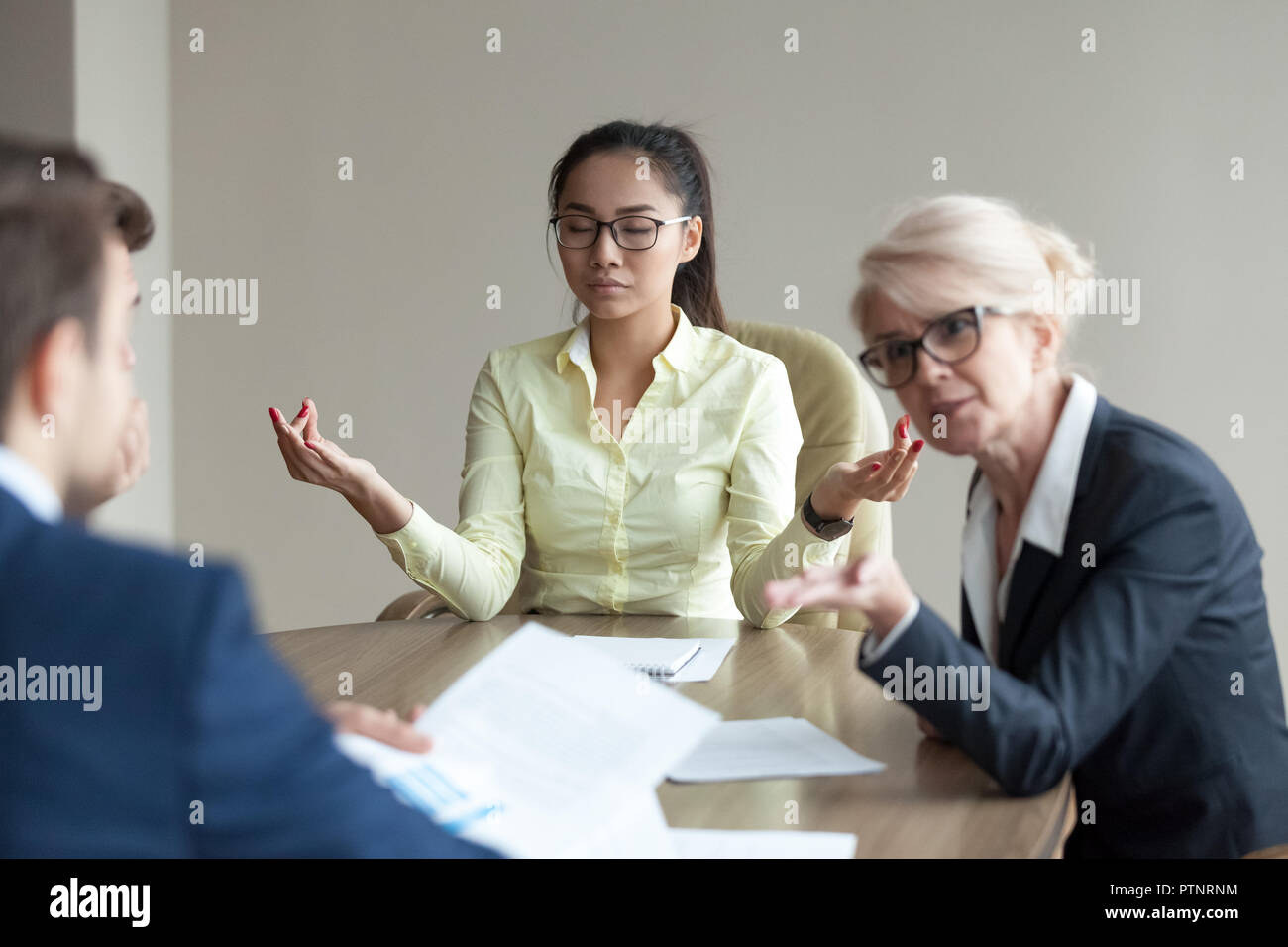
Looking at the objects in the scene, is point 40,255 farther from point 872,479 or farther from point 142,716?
point 872,479

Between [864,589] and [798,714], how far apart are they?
0.36 metres

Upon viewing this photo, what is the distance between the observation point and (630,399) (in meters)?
2.46

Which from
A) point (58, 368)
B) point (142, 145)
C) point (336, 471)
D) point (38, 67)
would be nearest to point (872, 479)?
point (336, 471)

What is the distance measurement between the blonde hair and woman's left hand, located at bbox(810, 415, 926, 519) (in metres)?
0.27

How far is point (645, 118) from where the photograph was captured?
12.6 feet

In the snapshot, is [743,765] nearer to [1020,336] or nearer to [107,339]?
[1020,336]

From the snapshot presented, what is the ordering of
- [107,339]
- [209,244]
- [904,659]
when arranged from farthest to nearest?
[209,244]
[904,659]
[107,339]

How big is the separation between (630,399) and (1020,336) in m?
1.11

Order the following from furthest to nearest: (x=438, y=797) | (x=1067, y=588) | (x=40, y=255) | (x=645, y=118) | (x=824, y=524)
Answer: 1. (x=645, y=118)
2. (x=824, y=524)
3. (x=1067, y=588)
4. (x=438, y=797)
5. (x=40, y=255)

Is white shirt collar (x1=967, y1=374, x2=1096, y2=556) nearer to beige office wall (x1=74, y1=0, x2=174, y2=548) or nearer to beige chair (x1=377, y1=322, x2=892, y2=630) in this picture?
beige chair (x1=377, y1=322, x2=892, y2=630)

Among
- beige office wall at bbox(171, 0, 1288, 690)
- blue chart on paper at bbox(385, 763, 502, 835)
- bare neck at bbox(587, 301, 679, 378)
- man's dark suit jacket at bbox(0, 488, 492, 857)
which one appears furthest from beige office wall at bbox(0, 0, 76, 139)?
man's dark suit jacket at bbox(0, 488, 492, 857)

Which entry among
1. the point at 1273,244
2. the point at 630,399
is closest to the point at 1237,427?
the point at 1273,244

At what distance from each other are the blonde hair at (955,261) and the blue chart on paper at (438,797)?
75 cm
